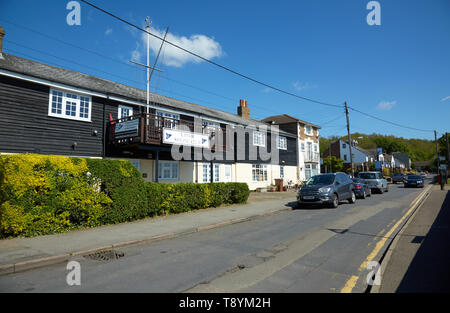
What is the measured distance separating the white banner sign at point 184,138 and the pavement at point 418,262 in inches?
416

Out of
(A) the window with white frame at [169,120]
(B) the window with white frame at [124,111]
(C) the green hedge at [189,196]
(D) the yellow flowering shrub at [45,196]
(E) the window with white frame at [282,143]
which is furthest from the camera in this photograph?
(E) the window with white frame at [282,143]

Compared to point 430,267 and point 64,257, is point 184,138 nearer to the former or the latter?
point 64,257

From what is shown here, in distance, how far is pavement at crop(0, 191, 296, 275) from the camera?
213 inches

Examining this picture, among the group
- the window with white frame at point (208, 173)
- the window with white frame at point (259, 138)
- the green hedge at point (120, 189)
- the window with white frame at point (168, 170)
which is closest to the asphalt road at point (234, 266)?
the green hedge at point (120, 189)

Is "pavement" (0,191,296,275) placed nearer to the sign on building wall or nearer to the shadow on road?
the sign on building wall

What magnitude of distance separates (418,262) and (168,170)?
557 inches

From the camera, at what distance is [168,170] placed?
16.8 meters

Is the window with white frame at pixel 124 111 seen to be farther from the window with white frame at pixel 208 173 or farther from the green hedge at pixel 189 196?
the window with white frame at pixel 208 173

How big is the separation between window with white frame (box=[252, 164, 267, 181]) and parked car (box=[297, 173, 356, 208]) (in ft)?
34.1

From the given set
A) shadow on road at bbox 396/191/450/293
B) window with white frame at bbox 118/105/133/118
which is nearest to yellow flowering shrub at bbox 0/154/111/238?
window with white frame at bbox 118/105/133/118

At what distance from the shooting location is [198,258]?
5473mm

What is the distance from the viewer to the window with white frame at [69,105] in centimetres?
1235
